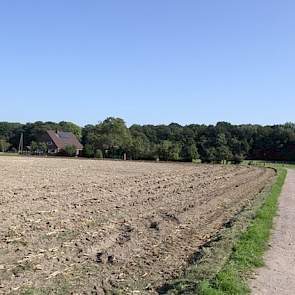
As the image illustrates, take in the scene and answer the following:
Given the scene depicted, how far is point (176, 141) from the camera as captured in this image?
445 feet

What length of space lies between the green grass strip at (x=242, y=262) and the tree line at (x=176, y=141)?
285ft

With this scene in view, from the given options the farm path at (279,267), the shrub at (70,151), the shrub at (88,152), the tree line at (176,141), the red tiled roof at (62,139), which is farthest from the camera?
the red tiled roof at (62,139)

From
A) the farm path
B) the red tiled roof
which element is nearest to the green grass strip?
the farm path

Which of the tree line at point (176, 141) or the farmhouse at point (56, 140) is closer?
the tree line at point (176, 141)

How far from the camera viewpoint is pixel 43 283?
791cm

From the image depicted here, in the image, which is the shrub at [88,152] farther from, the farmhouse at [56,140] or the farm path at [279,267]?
the farm path at [279,267]

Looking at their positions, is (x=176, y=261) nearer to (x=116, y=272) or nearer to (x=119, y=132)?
(x=116, y=272)

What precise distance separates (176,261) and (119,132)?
120847mm

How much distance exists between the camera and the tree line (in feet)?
347

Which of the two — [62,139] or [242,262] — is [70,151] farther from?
[242,262]

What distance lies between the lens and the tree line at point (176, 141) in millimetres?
105750

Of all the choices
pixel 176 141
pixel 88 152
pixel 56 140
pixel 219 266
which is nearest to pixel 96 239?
pixel 219 266

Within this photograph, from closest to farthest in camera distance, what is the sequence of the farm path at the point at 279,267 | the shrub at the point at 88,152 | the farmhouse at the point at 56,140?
1. the farm path at the point at 279,267
2. the shrub at the point at 88,152
3. the farmhouse at the point at 56,140

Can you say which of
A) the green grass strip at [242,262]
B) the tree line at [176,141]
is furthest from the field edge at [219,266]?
the tree line at [176,141]
